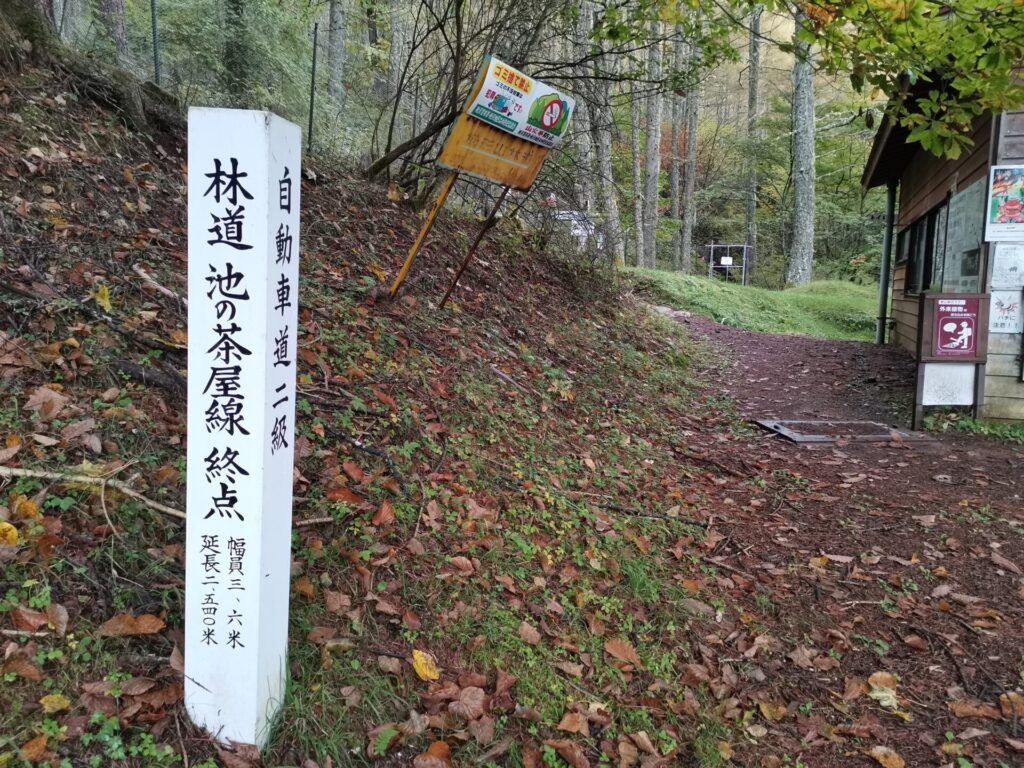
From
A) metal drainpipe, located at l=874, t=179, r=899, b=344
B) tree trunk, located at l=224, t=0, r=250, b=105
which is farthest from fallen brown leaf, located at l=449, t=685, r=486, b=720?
metal drainpipe, located at l=874, t=179, r=899, b=344

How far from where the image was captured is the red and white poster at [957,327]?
287 inches

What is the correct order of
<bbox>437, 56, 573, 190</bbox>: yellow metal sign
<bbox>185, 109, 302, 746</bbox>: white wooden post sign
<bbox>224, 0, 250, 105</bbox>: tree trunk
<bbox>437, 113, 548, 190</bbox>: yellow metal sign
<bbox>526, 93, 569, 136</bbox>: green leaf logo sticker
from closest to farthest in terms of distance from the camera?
<bbox>185, 109, 302, 746</bbox>: white wooden post sign < <bbox>437, 56, 573, 190</bbox>: yellow metal sign < <bbox>437, 113, 548, 190</bbox>: yellow metal sign < <bbox>526, 93, 569, 136</bbox>: green leaf logo sticker < <bbox>224, 0, 250, 105</bbox>: tree trunk

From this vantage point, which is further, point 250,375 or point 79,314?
point 79,314

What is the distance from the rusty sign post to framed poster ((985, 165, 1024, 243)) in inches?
195

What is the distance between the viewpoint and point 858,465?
6387mm

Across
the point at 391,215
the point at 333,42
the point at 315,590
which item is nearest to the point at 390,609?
the point at 315,590

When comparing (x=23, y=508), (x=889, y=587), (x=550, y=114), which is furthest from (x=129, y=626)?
(x=550, y=114)

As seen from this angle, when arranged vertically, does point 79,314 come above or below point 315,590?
above

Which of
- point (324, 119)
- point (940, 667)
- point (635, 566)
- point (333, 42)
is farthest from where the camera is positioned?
point (333, 42)

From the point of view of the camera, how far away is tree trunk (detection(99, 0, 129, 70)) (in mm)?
9109

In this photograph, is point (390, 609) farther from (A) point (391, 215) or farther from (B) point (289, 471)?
(A) point (391, 215)

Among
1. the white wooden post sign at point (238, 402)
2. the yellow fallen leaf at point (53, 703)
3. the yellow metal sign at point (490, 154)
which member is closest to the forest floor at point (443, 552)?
the yellow fallen leaf at point (53, 703)

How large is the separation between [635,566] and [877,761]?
151cm

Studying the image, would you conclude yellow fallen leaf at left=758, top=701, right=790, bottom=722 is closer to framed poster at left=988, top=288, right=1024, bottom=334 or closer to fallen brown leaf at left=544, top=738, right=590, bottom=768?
fallen brown leaf at left=544, top=738, right=590, bottom=768
